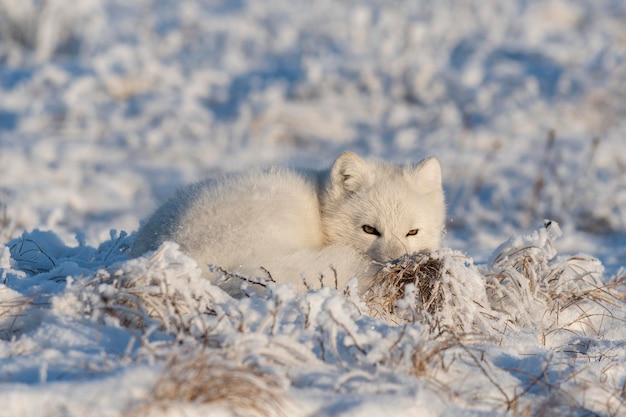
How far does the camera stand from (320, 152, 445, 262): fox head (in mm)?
3730

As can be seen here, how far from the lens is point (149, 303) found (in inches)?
103

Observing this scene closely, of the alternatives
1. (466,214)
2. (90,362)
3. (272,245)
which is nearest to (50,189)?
(466,214)

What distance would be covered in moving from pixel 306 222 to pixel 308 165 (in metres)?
1.15

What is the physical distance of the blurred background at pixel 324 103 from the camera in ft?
26.6

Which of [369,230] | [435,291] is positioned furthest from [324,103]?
[435,291]

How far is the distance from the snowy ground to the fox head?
40 centimetres

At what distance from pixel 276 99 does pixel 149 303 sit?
793cm

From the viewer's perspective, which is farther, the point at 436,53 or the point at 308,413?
the point at 436,53

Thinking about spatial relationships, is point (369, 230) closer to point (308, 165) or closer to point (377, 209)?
point (377, 209)

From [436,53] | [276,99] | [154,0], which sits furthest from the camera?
[154,0]

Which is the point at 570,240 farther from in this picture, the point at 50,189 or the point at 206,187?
the point at 50,189

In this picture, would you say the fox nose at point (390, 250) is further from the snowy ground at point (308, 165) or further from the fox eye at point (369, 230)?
the snowy ground at point (308, 165)

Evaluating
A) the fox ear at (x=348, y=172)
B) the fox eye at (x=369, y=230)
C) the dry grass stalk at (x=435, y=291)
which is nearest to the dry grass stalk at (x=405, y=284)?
the dry grass stalk at (x=435, y=291)

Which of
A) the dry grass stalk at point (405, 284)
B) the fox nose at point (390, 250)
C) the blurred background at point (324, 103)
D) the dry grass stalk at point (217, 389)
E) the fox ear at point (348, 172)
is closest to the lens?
the dry grass stalk at point (217, 389)
